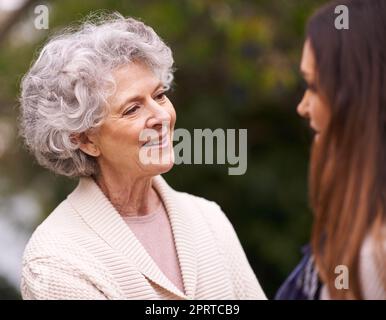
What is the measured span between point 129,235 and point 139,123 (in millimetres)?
289

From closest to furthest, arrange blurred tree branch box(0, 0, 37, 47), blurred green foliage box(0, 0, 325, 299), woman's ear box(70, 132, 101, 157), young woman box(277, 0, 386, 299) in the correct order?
young woman box(277, 0, 386, 299) → woman's ear box(70, 132, 101, 157) → blurred tree branch box(0, 0, 37, 47) → blurred green foliage box(0, 0, 325, 299)

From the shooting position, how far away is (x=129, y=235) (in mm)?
1766

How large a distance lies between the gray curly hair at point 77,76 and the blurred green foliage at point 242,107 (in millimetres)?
1975

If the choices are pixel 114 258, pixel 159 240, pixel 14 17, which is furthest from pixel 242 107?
pixel 114 258

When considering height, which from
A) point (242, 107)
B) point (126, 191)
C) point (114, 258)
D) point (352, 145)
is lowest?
point (114, 258)

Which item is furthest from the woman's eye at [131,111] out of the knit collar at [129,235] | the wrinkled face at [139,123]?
the knit collar at [129,235]

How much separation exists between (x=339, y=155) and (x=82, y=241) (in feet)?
2.18

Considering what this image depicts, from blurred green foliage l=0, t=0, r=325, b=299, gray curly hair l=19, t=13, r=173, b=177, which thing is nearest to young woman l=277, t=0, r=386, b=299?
gray curly hair l=19, t=13, r=173, b=177

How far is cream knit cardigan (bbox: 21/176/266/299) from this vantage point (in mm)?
1673

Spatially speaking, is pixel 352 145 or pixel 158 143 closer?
pixel 352 145

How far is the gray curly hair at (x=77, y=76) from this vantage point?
1.69 m

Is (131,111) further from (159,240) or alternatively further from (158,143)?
(159,240)

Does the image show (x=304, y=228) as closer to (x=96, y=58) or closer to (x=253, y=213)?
(x=253, y=213)

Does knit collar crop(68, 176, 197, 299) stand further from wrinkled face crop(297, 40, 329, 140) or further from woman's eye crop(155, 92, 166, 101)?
wrinkled face crop(297, 40, 329, 140)
